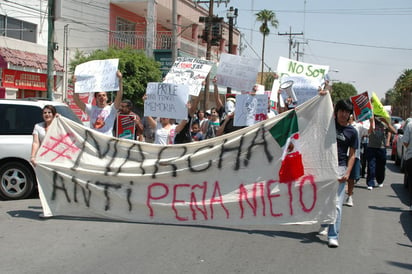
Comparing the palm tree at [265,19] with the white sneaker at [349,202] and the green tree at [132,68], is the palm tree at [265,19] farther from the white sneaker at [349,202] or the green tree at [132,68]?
the white sneaker at [349,202]

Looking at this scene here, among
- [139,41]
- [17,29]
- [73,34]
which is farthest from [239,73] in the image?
[139,41]

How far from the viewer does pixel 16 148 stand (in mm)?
8172

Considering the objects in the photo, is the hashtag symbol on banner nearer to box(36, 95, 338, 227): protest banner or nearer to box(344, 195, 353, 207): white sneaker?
box(36, 95, 338, 227): protest banner

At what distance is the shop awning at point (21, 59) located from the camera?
2095 centimetres

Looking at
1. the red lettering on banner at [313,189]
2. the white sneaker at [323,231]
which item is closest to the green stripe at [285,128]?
the red lettering on banner at [313,189]

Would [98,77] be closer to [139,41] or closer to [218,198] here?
[218,198]

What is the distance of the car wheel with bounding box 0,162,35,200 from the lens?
26.8ft

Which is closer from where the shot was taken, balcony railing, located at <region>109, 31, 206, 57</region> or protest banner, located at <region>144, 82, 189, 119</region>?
A: protest banner, located at <region>144, 82, 189, 119</region>

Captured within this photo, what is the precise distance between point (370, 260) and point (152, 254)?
2406mm

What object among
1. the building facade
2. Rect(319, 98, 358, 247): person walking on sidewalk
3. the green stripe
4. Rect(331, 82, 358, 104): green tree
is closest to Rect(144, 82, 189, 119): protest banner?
the green stripe

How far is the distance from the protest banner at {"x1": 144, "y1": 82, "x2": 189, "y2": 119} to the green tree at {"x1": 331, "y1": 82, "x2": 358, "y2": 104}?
77157mm

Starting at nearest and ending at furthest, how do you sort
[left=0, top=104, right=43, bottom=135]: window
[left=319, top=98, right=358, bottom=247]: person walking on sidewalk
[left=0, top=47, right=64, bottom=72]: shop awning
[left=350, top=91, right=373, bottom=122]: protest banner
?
1. [left=319, top=98, right=358, bottom=247]: person walking on sidewalk
2. [left=0, top=104, right=43, bottom=135]: window
3. [left=350, top=91, right=373, bottom=122]: protest banner
4. [left=0, top=47, right=64, bottom=72]: shop awning

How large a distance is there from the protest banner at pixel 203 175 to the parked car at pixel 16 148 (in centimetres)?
192

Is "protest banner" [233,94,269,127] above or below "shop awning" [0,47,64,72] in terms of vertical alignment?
below
